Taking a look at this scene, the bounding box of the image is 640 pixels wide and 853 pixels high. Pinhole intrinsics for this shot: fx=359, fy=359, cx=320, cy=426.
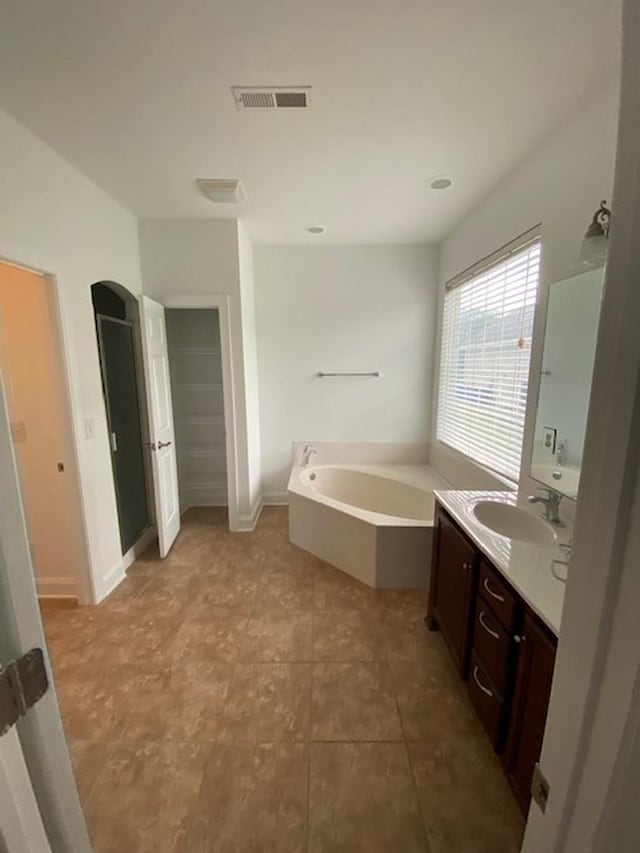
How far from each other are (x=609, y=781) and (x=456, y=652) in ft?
4.83

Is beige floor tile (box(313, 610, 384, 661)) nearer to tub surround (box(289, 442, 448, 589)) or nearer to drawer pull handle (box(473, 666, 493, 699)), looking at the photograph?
tub surround (box(289, 442, 448, 589))

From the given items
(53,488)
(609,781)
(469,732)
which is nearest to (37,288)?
(53,488)

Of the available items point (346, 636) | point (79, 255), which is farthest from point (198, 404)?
point (346, 636)

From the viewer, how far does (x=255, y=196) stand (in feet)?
8.06

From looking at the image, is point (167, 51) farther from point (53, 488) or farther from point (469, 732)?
point (469, 732)

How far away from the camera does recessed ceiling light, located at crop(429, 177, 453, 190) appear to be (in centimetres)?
223

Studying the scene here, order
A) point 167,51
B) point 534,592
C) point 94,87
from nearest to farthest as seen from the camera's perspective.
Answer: point 534,592 < point 167,51 < point 94,87

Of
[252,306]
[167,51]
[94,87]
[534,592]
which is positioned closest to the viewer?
[534,592]

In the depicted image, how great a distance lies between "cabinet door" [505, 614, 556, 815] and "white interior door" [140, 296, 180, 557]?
2482mm

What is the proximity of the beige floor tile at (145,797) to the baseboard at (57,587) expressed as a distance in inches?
48.6

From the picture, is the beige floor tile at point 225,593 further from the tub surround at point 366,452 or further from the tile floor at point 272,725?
the tub surround at point 366,452

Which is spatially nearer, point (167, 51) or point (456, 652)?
point (167, 51)

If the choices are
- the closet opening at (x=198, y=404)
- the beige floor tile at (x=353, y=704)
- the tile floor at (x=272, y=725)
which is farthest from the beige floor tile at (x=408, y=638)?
the closet opening at (x=198, y=404)

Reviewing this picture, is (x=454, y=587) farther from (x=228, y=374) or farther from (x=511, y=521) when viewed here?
(x=228, y=374)
